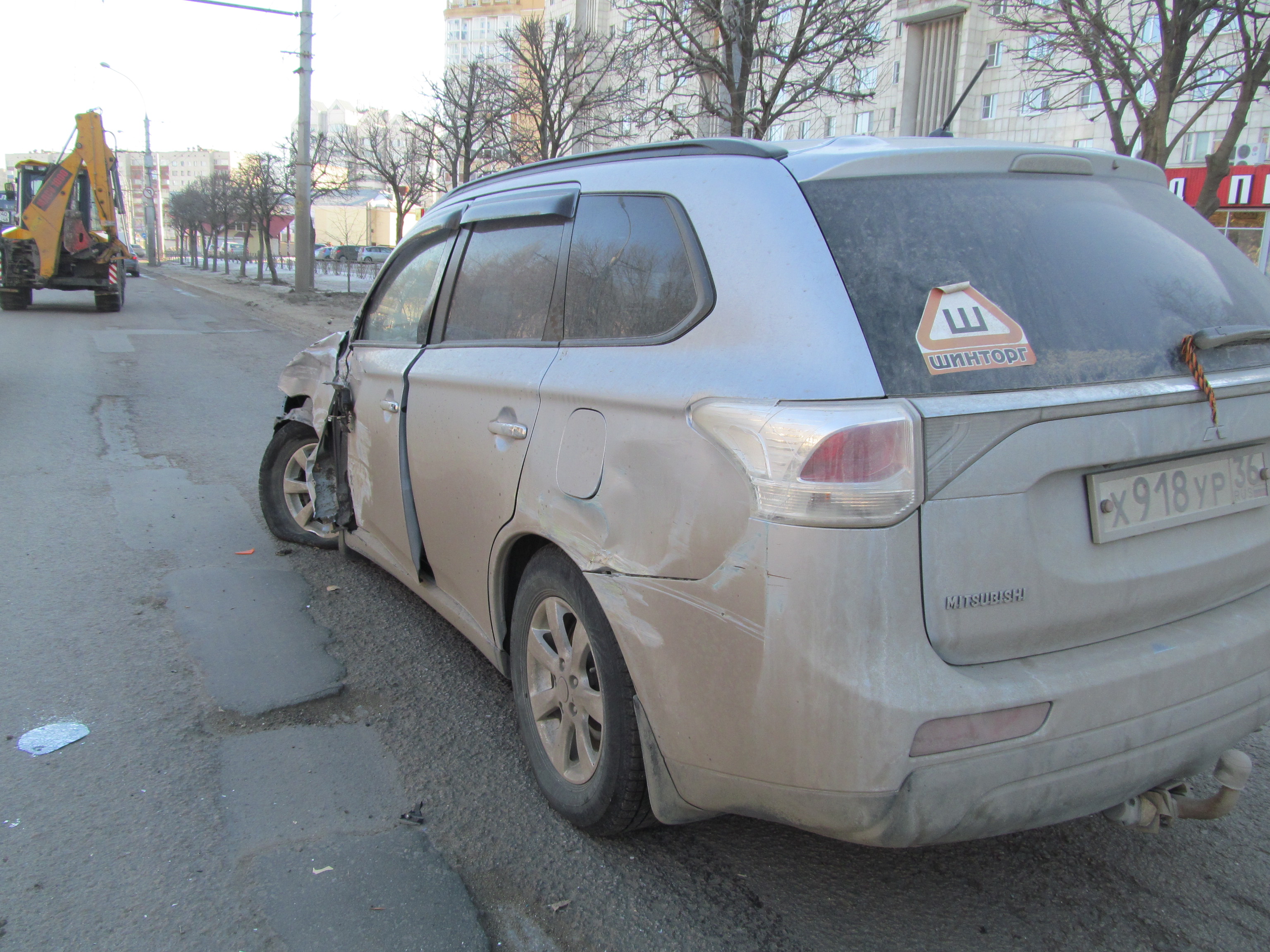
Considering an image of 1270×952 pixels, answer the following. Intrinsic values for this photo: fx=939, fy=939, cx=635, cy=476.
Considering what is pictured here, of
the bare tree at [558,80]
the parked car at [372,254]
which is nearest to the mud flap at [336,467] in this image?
the bare tree at [558,80]

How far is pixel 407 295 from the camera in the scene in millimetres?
3850

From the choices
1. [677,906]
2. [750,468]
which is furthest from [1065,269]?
[677,906]

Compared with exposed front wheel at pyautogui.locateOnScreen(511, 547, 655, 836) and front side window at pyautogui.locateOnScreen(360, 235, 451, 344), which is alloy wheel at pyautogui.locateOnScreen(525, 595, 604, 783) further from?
front side window at pyautogui.locateOnScreen(360, 235, 451, 344)

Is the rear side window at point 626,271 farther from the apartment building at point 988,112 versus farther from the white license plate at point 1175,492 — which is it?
the apartment building at point 988,112

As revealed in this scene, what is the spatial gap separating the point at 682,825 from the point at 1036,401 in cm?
156

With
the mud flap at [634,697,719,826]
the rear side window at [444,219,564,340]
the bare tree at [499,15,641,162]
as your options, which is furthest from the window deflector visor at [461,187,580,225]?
the bare tree at [499,15,641,162]

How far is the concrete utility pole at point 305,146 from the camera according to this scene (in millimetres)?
21641

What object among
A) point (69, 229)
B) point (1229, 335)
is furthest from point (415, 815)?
point (69, 229)

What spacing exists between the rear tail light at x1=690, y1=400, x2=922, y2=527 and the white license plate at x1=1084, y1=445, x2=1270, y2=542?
465 millimetres

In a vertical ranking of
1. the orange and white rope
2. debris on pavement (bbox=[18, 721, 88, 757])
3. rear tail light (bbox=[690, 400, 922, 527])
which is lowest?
debris on pavement (bbox=[18, 721, 88, 757])

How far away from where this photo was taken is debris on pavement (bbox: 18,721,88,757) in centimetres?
298

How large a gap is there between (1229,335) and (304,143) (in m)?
23.3

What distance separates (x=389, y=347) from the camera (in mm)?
3805

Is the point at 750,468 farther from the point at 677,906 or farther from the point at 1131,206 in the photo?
the point at 1131,206
